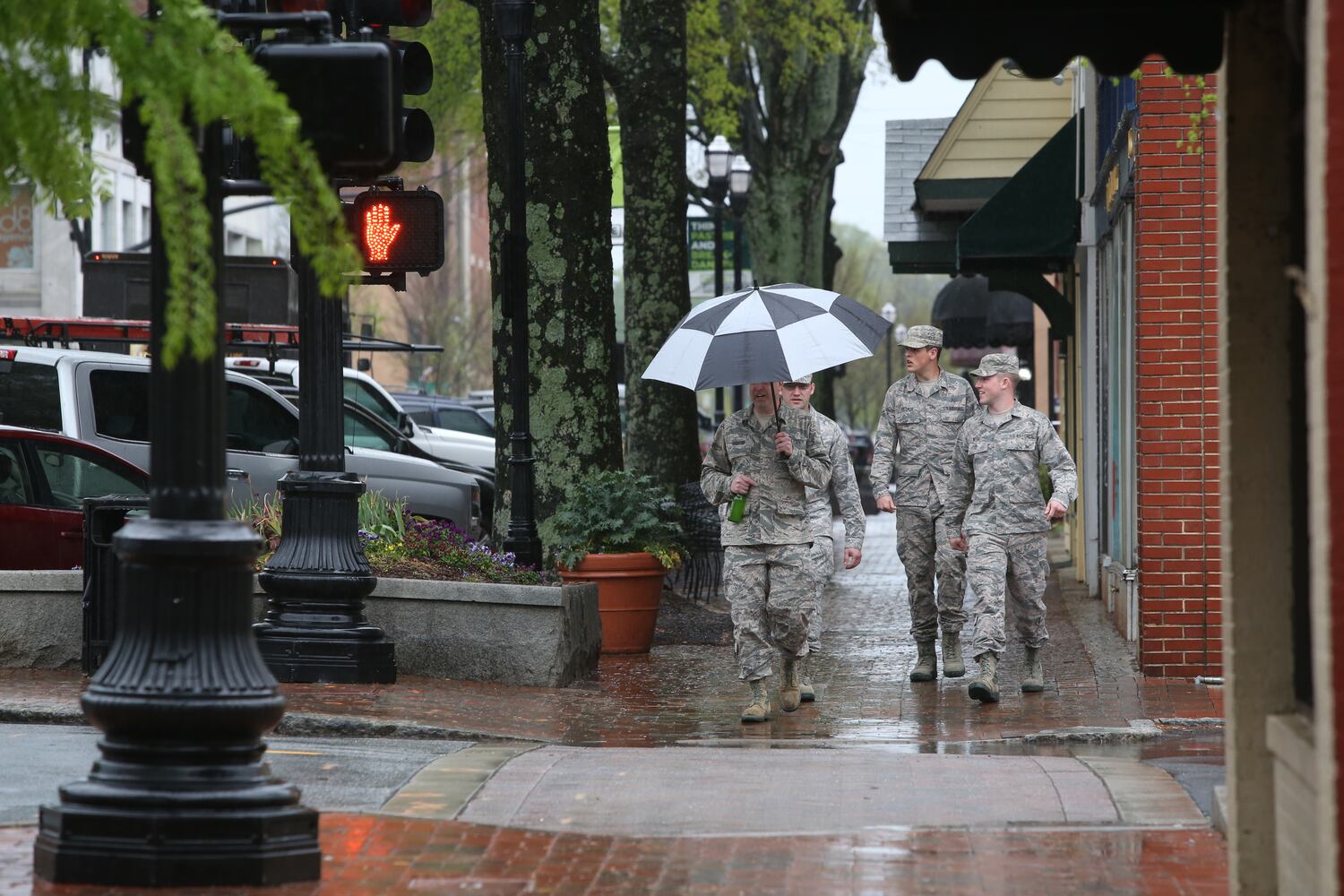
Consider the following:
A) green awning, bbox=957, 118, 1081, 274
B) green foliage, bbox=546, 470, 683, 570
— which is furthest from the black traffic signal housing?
green awning, bbox=957, 118, 1081, 274

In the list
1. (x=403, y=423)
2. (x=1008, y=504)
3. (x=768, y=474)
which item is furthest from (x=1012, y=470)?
(x=403, y=423)

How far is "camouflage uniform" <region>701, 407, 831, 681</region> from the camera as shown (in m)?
10.1

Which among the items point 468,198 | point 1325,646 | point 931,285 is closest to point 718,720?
point 1325,646

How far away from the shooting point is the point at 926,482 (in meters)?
11.6

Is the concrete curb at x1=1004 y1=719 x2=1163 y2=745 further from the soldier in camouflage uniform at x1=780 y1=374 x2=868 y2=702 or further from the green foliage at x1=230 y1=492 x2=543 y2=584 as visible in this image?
the green foliage at x1=230 y1=492 x2=543 y2=584

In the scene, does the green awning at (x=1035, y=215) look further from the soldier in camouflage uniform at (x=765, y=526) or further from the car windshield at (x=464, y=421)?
the car windshield at (x=464, y=421)

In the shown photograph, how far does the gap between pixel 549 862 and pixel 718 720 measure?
4.05m

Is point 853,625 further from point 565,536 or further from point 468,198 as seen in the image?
point 468,198

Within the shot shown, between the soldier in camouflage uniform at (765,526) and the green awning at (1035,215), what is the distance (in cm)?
668

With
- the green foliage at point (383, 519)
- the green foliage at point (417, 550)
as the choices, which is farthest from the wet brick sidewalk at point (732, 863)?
the green foliage at point (383, 519)

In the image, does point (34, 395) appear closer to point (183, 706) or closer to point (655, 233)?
point (655, 233)

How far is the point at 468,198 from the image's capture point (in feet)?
313

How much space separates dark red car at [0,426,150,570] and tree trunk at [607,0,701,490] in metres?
5.90

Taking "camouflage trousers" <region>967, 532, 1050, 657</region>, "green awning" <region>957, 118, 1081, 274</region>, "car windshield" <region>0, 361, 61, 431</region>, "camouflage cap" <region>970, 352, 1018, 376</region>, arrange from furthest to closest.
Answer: "green awning" <region>957, 118, 1081, 274</region>
"car windshield" <region>0, 361, 61, 431</region>
"camouflage cap" <region>970, 352, 1018, 376</region>
"camouflage trousers" <region>967, 532, 1050, 657</region>
